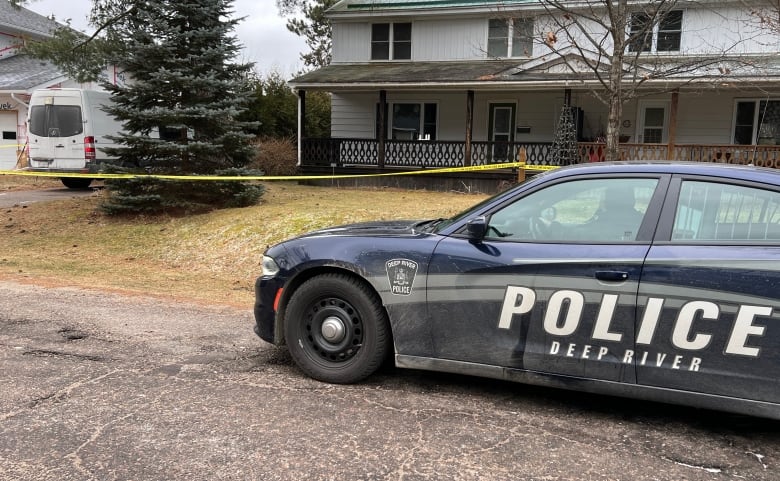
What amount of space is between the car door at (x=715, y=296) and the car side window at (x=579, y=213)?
0.65 feet

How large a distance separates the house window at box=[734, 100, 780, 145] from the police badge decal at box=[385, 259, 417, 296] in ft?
57.5

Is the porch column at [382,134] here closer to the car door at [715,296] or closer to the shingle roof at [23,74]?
the shingle roof at [23,74]

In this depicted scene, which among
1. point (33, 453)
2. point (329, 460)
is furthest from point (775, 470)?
point (33, 453)

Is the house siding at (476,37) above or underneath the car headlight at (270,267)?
above

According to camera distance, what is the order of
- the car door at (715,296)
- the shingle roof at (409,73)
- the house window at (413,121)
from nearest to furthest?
the car door at (715,296) < the shingle roof at (409,73) < the house window at (413,121)

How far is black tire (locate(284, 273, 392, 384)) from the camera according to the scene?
14.1ft

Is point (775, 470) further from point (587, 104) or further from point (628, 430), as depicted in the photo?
point (587, 104)

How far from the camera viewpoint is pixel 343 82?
749 inches

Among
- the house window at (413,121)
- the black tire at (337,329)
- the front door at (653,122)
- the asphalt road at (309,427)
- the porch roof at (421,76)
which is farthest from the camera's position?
the house window at (413,121)

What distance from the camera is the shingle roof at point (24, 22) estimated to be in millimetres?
28891

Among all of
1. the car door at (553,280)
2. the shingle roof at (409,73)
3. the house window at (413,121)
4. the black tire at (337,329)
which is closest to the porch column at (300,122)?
the shingle roof at (409,73)

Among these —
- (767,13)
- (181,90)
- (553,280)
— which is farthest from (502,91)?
(553,280)

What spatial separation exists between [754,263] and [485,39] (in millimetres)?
17982

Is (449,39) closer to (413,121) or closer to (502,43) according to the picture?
(502,43)
